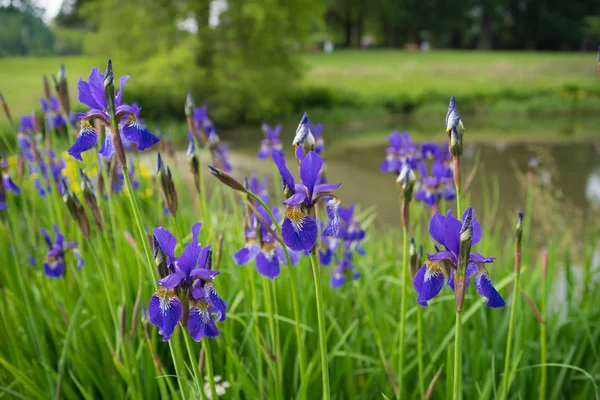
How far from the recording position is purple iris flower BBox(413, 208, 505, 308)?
969mm

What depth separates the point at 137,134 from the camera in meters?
1.10

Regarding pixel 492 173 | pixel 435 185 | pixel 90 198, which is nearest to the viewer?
pixel 90 198

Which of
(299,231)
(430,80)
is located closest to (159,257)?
(299,231)

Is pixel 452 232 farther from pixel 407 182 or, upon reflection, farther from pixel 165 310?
pixel 165 310

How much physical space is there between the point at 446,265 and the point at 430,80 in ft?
82.3

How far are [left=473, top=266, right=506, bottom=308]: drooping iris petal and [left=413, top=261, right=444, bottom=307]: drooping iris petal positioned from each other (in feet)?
0.23

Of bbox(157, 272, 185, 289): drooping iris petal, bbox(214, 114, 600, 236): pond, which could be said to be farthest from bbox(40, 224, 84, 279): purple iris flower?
bbox(214, 114, 600, 236): pond

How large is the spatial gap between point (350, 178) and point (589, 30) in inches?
1390

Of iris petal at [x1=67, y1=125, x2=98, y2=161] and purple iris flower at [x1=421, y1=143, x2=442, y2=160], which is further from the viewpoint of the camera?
purple iris flower at [x1=421, y1=143, x2=442, y2=160]

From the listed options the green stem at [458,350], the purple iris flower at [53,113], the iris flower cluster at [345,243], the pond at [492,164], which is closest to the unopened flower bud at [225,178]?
the green stem at [458,350]

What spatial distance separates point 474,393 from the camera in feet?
6.13

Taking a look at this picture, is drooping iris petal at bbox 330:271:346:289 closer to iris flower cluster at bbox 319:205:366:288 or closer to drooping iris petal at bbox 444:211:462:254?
iris flower cluster at bbox 319:205:366:288

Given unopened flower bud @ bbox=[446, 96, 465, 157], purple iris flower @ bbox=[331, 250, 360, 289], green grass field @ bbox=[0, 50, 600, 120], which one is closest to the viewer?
unopened flower bud @ bbox=[446, 96, 465, 157]

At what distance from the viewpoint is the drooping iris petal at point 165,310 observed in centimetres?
96
